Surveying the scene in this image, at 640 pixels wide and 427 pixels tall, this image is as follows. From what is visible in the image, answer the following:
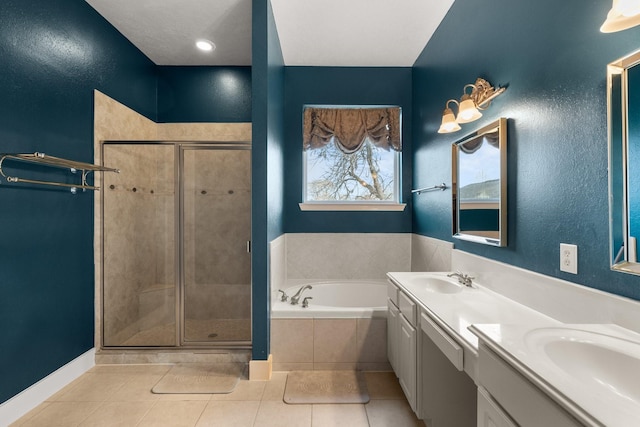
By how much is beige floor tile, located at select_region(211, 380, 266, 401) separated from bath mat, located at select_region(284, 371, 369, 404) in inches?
7.1

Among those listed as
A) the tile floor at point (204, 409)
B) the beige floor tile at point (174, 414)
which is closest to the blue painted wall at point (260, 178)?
the tile floor at point (204, 409)

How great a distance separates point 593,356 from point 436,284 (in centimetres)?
115

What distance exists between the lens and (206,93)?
11.1 feet

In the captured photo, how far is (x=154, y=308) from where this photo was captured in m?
2.69

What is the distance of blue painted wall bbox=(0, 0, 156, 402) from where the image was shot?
176 cm

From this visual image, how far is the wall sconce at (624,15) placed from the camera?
0.84m

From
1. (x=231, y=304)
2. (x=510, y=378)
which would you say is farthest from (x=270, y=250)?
(x=510, y=378)

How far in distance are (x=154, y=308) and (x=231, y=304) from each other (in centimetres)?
66

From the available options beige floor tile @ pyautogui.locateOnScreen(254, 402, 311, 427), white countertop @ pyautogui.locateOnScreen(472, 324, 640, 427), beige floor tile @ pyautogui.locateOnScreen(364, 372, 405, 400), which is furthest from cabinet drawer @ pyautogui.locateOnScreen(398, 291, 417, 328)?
beige floor tile @ pyautogui.locateOnScreen(254, 402, 311, 427)

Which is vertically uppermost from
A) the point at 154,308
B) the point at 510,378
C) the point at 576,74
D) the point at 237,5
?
the point at 237,5

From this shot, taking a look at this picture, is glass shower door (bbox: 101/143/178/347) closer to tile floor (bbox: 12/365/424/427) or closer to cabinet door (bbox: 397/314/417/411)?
tile floor (bbox: 12/365/424/427)

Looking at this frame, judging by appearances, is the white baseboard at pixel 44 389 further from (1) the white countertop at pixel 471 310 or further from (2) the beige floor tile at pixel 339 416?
(1) the white countertop at pixel 471 310

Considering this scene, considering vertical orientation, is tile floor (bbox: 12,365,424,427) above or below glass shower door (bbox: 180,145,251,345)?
→ below

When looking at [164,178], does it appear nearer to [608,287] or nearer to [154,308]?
[154,308]
